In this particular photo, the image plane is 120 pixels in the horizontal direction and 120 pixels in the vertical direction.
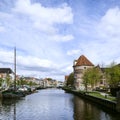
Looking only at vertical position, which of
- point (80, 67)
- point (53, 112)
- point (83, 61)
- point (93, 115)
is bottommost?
Result: point (93, 115)

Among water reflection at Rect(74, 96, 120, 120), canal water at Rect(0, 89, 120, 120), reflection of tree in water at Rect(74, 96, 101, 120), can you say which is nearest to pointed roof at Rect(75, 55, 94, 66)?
canal water at Rect(0, 89, 120, 120)

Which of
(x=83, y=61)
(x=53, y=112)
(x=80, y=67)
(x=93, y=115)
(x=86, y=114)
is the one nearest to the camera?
(x=93, y=115)

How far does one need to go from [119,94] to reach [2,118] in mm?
17606

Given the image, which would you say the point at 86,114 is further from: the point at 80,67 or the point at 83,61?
the point at 83,61

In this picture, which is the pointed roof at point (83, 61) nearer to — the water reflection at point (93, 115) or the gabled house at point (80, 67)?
the gabled house at point (80, 67)

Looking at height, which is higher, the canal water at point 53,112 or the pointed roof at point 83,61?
the pointed roof at point 83,61

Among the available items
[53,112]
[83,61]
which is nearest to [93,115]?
[53,112]

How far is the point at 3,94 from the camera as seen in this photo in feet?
242

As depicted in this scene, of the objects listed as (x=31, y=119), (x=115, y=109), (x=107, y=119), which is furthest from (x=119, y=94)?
(x=31, y=119)

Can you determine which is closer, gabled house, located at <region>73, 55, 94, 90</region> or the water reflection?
the water reflection

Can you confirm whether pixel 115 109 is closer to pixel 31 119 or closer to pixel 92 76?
pixel 31 119

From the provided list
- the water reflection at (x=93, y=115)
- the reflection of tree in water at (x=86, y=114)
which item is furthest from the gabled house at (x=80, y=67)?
the water reflection at (x=93, y=115)

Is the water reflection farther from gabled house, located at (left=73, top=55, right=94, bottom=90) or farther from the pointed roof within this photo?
the pointed roof

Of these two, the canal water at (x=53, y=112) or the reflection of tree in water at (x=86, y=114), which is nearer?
the reflection of tree in water at (x=86, y=114)
